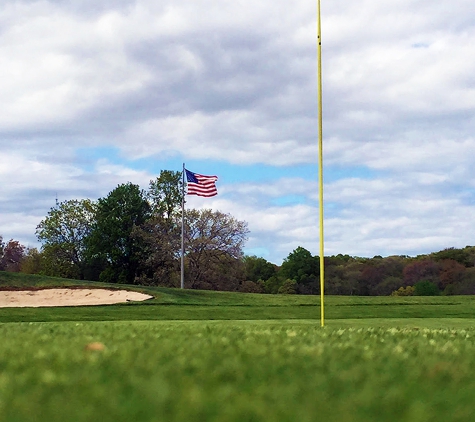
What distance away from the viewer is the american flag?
33.7 metres

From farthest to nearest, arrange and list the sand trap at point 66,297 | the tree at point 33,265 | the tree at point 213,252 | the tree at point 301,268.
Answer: the tree at point 301,268
the tree at point 33,265
the tree at point 213,252
the sand trap at point 66,297

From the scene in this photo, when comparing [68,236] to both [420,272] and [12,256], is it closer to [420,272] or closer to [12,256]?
[12,256]

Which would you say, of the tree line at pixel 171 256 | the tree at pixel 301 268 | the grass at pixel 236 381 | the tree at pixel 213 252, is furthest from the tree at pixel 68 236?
the grass at pixel 236 381

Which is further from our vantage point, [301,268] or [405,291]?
[301,268]

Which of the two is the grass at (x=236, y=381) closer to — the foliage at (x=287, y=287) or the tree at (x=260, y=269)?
the foliage at (x=287, y=287)

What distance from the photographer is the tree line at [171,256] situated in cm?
5219

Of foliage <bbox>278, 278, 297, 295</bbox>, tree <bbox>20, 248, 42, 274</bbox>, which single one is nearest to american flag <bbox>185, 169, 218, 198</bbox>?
foliage <bbox>278, 278, 297, 295</bbox>

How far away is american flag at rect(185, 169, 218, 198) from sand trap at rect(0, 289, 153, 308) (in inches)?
293

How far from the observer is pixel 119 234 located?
5622 cm

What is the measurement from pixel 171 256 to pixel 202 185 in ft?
65.2

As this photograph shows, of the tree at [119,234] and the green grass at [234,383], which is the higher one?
the tree at [119,234]

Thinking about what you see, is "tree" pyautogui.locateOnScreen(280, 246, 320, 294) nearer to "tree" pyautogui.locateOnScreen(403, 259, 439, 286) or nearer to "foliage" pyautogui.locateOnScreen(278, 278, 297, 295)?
"foliage" pyautogui.locateOnScreen(278, 278, 297, 295)

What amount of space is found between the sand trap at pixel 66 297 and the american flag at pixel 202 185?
293 inches

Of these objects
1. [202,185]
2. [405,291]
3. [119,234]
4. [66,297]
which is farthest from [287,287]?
[66,297]
